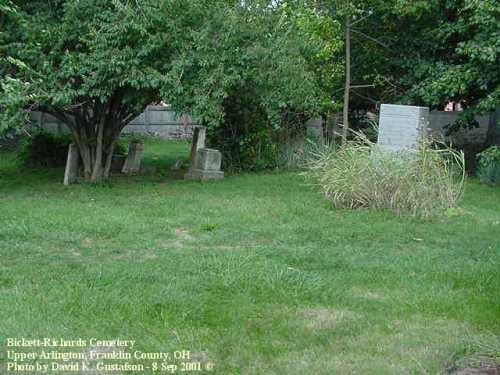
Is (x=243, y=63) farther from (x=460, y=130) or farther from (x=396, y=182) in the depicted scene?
(x=460, y=130)

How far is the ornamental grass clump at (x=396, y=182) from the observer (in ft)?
31.9

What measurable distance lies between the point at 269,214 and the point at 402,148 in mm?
2560

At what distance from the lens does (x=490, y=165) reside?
13.8 metres

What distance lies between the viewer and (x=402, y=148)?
35.9ft

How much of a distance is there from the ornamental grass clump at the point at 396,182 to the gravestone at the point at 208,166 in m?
3.84

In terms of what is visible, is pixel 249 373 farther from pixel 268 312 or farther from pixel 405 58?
pixel 405 58

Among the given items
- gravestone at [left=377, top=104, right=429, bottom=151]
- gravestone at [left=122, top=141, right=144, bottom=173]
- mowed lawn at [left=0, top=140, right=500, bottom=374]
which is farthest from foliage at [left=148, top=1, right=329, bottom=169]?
gravestone at [left=122, top=141, right=144, bottom=173]

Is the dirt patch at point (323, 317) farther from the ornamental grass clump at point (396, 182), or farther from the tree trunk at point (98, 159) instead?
the tree trunk at point (98, 159)

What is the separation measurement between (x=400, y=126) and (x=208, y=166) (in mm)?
4113

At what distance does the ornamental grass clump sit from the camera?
9719 millimetres

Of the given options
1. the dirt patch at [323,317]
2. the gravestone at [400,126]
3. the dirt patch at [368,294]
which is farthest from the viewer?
the gravestone at [400,126]

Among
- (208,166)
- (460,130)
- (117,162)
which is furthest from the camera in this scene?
(460,130)

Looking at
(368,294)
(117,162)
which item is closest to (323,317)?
(368,294)

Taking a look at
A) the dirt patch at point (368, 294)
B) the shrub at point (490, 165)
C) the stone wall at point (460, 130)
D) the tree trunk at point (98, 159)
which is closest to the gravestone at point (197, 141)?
the tree trunk at point (98, 159)
